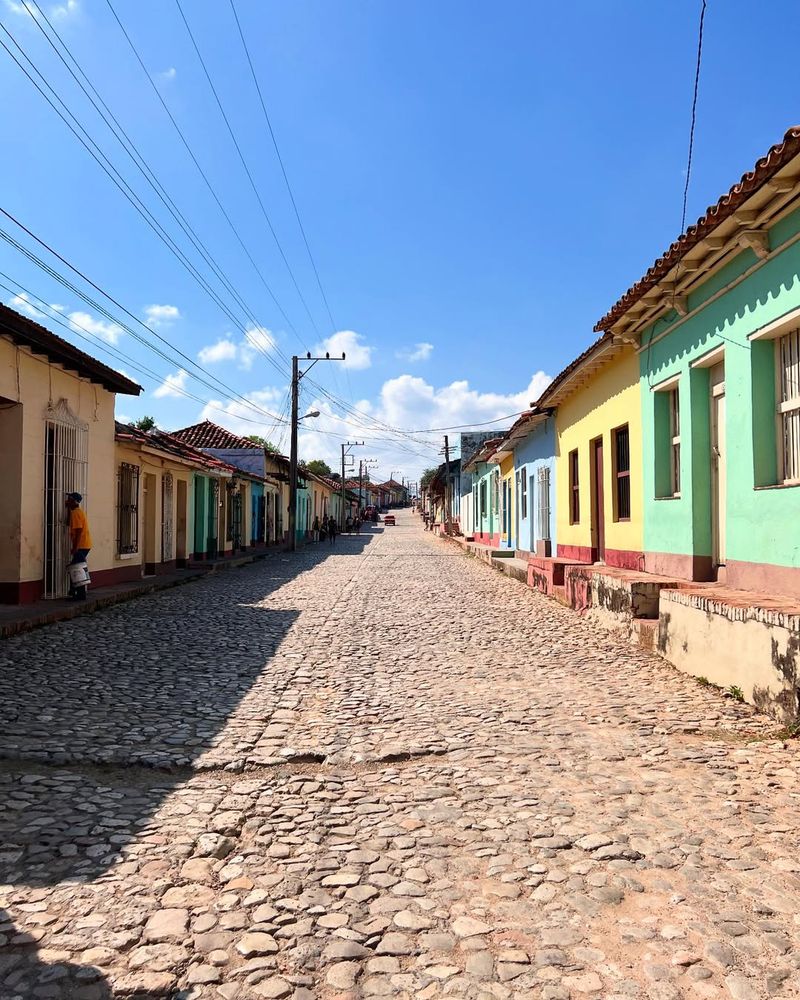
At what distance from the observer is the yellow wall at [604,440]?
10.0 metres

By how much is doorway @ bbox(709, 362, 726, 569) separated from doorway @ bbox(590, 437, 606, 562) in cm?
423

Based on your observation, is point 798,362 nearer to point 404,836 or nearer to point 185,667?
point 404,836

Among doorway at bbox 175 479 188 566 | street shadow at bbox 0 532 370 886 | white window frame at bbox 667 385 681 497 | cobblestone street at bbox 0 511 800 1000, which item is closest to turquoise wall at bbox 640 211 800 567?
white window frame at bbox 667 385 681 497

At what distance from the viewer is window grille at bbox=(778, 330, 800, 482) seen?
5984mm

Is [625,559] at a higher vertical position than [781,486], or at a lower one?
lower

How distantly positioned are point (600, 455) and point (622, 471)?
1225mm

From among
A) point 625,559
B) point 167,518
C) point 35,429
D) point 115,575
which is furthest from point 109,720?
point 167,518

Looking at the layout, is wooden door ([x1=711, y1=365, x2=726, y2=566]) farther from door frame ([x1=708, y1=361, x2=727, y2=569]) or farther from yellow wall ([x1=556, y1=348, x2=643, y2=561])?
yellow wall ([x1=556, y1=348, x2=643, y2=561])

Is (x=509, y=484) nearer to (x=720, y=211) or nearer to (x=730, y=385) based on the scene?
(x=730, y=385)

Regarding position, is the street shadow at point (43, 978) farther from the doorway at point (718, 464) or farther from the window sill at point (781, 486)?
the doorway at point (718, 464)

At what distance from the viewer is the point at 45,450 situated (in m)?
10.4


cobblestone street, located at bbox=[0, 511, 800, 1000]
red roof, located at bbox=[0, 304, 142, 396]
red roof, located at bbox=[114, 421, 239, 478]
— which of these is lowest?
cobblestone street, located at bbox=[0, 511, 800, 1000]

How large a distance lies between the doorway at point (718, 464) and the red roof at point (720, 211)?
115 centimetres

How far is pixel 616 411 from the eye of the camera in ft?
35.5
